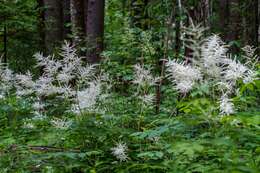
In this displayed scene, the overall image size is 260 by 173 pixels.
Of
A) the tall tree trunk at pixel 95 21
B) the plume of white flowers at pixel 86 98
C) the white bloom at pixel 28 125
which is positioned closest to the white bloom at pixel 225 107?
the plume of white flowers at pixel 86 98

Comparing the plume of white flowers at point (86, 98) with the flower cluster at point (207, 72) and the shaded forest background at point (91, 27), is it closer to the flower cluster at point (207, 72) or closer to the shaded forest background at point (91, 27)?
the flower cluster at point (207, 72)

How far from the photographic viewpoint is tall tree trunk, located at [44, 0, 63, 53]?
40.1 ft

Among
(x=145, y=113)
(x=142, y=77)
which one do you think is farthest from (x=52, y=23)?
(x=142, y=77)

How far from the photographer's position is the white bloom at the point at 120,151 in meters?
4.60

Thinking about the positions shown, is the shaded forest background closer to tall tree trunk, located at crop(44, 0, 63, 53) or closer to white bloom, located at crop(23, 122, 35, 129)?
tall tree trunk, located at crop(44, 0, 63, 53)

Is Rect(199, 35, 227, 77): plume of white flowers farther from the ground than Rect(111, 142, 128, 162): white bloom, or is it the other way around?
Rect(199, 35, 227, 77): plume of white flowers

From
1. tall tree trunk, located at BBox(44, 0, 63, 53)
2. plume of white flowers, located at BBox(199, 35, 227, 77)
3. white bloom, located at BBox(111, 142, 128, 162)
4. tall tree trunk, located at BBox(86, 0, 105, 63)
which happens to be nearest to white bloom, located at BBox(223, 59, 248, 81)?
plume of white flowers, located at BBox(199, 35, 227, 77)

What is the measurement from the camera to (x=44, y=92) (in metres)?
5.27

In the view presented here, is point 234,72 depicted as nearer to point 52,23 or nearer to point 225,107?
point 225,107

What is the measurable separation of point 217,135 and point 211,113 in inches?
6.5

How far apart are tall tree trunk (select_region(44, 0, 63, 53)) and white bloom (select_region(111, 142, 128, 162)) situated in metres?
7.66

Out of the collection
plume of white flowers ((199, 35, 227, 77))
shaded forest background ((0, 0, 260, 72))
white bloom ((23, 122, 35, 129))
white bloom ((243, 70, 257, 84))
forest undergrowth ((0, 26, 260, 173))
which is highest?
shaded forest background ((0, 0, 260, 72))

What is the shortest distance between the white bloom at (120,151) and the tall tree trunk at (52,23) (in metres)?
7.66

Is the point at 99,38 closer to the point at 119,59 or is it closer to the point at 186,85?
the point at 119,59
